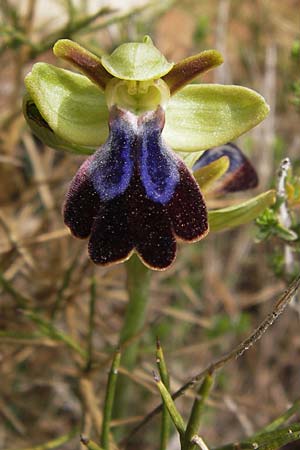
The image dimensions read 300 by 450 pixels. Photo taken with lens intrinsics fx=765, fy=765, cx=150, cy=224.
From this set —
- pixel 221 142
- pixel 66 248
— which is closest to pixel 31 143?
pixel 66 248

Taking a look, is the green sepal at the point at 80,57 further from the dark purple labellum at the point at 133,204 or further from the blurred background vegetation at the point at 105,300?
the blurred background vegetation at the point at 105,300

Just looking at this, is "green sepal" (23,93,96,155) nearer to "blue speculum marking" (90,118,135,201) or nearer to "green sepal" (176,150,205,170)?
"blue speculum marking" (90,118,135,201)

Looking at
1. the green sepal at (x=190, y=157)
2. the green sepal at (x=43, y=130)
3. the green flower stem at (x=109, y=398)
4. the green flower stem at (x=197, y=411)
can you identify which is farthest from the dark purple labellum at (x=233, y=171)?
the green flower stem at (x=197, y=411)

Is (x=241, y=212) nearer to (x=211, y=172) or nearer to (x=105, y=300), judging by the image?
(x=211, y=172)

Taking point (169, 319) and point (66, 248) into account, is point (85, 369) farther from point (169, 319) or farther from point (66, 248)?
point (169, 319)

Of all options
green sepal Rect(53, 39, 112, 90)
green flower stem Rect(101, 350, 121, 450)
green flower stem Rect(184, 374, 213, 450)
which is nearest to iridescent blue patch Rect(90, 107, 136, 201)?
green sepal Rect(53, 39, 112, 90)

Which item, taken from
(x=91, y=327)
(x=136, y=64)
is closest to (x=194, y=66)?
(x=136, y=64)
